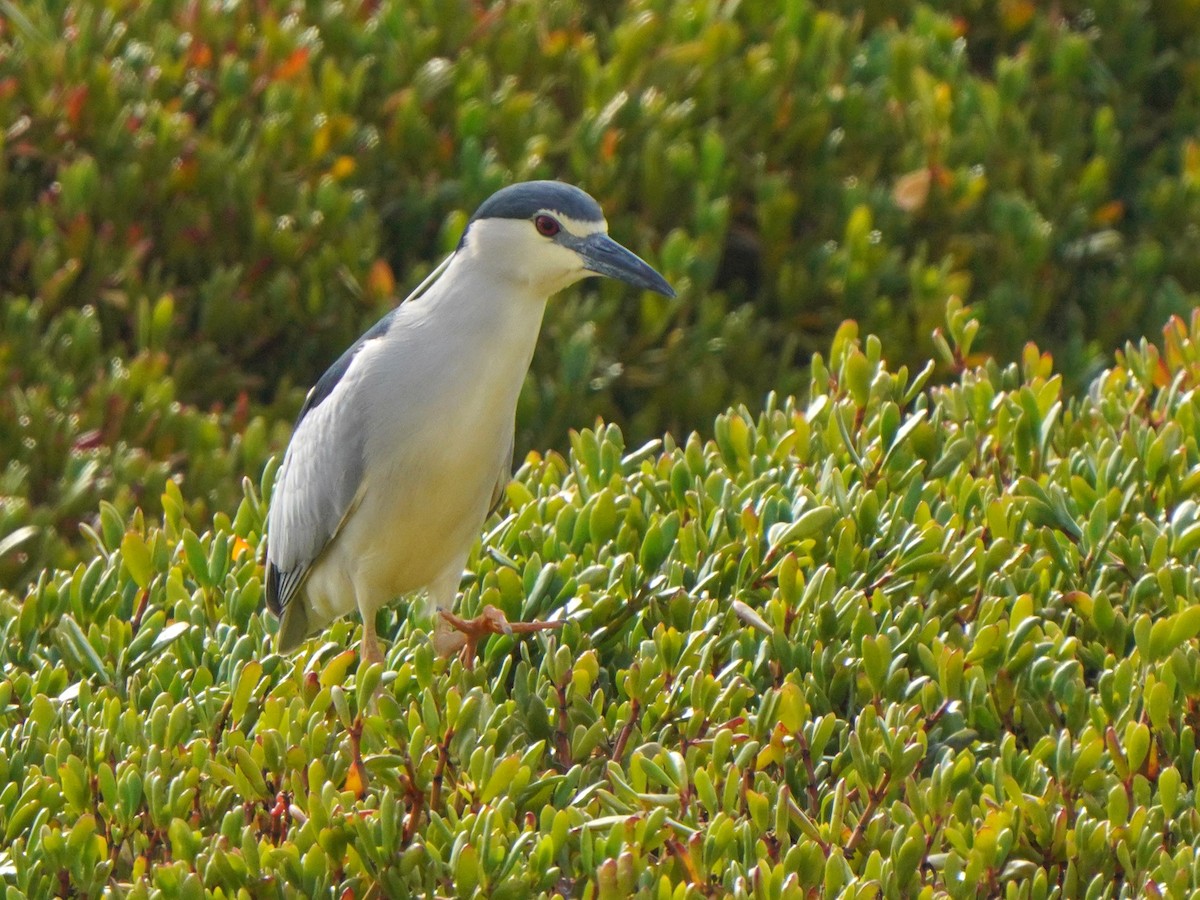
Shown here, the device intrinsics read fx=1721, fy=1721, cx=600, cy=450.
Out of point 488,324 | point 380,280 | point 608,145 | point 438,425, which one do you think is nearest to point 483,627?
point 438,425

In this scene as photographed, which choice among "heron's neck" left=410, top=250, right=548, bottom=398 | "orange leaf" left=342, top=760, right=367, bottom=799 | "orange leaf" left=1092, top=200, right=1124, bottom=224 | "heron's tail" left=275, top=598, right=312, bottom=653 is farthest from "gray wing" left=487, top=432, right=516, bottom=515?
"orange leaf" left=1092, top=200, right=1124, bottom=224

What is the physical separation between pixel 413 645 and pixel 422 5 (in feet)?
10.7

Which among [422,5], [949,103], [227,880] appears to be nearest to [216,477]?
[422,5]

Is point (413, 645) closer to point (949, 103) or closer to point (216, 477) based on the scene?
point (216, 477)

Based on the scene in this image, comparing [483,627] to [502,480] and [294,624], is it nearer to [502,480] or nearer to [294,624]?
[502,480]

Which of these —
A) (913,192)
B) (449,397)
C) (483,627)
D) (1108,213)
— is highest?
(449,397)

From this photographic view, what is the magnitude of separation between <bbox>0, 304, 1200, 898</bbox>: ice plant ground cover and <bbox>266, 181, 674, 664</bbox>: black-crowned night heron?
16 cm

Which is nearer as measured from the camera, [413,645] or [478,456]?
[413,645]

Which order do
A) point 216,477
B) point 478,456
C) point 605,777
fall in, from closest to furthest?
point 605,777 → point 478,456 → point 216,477

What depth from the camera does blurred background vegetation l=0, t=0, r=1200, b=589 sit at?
527cm

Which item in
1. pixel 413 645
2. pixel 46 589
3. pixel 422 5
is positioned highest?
pixel 422 5

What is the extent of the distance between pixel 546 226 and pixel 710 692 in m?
1.22

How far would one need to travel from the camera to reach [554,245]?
373 cm

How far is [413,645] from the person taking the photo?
11.5 ft
